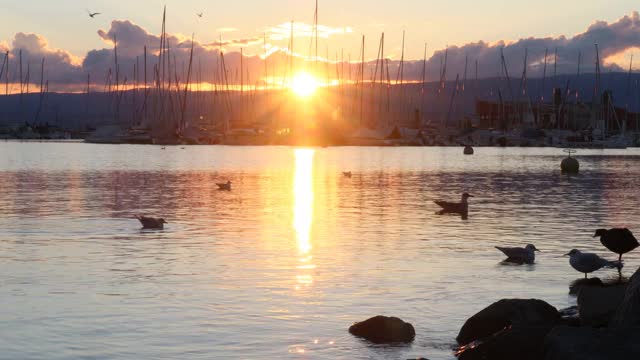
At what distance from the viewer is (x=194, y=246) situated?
29703 millimetres

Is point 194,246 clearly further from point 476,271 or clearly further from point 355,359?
point 355,359

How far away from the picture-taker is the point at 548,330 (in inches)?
572

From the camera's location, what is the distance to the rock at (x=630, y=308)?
13812 mm

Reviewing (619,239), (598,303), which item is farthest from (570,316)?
(619,239)

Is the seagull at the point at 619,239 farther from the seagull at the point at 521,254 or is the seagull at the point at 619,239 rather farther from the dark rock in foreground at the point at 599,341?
the dark rock in foreground at the point at 599,341

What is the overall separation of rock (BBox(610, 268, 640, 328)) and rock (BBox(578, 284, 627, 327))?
143 centimetres

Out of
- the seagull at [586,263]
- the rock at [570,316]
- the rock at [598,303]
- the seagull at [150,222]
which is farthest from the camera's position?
the seagull at [150,222]

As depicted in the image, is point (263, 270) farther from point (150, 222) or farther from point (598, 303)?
point (150, 222)

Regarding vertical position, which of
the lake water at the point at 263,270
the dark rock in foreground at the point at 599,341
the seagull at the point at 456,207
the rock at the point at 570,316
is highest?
the dark rock in foreground at the point at 599,341

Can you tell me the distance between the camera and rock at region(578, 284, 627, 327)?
16.2m

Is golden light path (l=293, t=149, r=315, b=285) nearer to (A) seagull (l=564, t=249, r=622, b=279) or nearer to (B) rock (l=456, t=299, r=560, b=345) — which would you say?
(A) seagull (l=564, t=249, r=622, b=279)

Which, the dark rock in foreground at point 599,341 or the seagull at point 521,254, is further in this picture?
the seagull at point 521,254

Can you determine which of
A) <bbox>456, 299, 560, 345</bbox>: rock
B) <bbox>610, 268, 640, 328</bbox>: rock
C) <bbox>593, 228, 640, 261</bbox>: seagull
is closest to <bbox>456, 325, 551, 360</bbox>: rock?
<bbox>610, 268, 640, 328</bbox>: rock

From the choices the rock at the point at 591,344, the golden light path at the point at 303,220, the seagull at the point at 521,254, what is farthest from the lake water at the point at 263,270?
the rock at the point at 591,344
